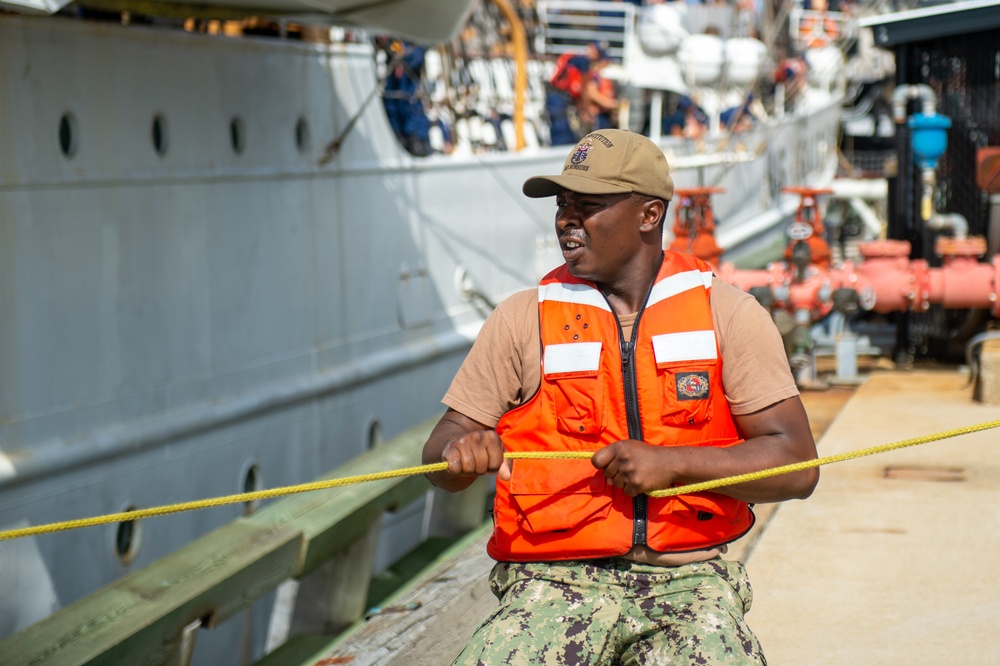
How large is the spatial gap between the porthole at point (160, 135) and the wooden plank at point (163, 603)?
2277mm

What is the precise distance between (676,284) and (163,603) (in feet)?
6.37

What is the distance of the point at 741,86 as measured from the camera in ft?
46.0

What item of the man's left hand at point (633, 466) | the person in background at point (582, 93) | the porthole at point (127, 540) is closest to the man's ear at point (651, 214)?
the man's left hand at point (633, 466)

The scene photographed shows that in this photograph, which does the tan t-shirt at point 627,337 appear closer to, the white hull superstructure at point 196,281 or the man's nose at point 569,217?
the man's nose at point 569,217

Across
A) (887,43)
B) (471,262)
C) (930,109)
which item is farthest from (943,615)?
(471,262)

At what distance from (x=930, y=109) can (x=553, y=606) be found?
555cm

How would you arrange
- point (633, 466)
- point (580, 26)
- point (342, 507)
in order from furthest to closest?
point (580, 26) → point (342, 507) → point (633, 466)

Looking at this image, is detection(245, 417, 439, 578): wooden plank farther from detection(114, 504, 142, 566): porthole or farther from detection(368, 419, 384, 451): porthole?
detection(368, 419, 384, 451): porthole

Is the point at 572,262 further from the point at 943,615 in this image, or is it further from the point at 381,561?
the point at 381,561

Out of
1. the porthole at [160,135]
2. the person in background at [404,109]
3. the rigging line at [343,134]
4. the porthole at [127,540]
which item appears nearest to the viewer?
the porthole at [127,540]

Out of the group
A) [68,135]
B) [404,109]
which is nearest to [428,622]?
[68,135]

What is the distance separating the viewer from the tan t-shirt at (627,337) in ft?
8.25

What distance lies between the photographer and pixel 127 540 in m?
5.72

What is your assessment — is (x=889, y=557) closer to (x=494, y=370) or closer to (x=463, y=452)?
(x=494, y=370)
